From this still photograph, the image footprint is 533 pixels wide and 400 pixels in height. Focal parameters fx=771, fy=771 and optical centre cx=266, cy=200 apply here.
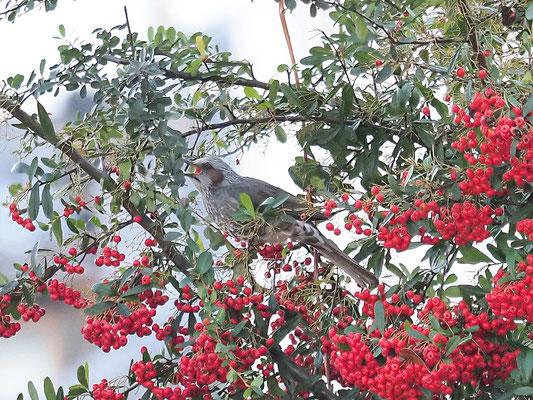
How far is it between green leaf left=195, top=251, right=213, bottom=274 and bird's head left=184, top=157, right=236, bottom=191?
1.54 ft

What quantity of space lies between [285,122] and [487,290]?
397 millimetres

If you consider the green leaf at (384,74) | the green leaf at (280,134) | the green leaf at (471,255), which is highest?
the green leaf at (280,134)

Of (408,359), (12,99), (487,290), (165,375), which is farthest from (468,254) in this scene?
(12,99)

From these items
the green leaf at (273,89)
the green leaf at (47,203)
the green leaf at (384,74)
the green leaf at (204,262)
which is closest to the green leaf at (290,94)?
the green leaf at (273,89)

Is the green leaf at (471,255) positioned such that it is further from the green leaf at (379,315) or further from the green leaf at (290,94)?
the green leaf at (290,94)

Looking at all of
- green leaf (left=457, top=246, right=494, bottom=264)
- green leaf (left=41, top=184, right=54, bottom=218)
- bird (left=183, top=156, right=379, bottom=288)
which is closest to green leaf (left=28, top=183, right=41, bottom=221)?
green leaf (left=41, top=184, right=54, bottom=218)

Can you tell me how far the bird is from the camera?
1.18 m

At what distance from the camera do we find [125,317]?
41.3 inches

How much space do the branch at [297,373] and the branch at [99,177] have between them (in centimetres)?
17

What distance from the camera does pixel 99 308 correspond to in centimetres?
104

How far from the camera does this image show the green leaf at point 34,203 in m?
1.05

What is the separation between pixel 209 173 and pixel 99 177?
17.8 inches

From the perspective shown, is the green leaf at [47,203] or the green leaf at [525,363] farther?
the green leaf at [47,203]

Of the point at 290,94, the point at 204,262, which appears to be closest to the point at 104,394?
the point at 204,262
